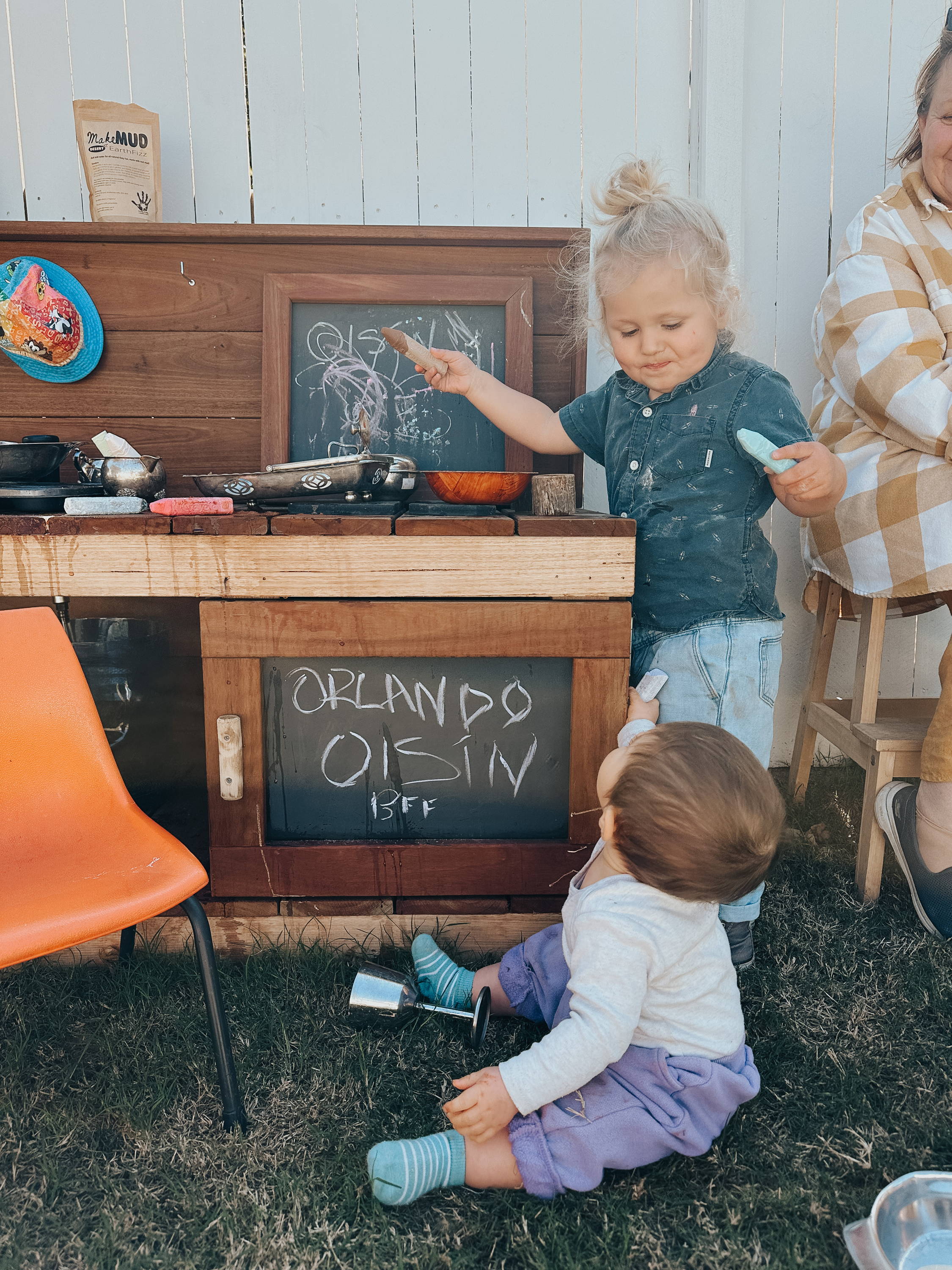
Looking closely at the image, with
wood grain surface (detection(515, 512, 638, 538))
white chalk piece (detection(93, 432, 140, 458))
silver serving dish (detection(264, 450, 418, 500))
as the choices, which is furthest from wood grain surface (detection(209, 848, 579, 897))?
white chalk piece (detection(93, 432, 140, 458))

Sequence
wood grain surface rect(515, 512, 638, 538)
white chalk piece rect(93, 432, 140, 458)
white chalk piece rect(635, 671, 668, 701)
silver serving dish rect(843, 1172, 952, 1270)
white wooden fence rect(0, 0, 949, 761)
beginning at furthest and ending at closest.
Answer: white wooden fence rect(0, 0, 949, 761)
white chalk piece rect(93, 432, 140, 458)
white chalk piece rect(635, 671, 668, 701)
wood grain surface rect(515, 512, 638, 538)
silver serving dish rect(843, 1172, 952, 1270)

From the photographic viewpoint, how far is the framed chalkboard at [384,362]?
6.95ft

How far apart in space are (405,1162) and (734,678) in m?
1.00

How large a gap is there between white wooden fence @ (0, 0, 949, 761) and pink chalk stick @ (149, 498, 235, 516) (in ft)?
3.67

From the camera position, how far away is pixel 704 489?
1653mm

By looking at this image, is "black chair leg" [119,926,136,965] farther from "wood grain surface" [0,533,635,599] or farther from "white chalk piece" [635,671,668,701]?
"white chalk piece" [635,671,668,701]

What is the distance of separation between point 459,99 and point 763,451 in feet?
4.90

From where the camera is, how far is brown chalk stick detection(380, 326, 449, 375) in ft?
5.70

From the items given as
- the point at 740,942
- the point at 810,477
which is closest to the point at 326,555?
the point at 810,477

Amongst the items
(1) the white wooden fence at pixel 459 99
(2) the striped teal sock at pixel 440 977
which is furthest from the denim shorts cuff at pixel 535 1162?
(1) the white wooden fence at pixel 459 99

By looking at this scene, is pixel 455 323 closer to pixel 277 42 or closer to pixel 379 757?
pixel 277 42

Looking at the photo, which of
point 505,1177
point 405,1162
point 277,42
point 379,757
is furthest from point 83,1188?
point 277,42

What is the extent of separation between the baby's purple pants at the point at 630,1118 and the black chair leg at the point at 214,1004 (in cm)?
43

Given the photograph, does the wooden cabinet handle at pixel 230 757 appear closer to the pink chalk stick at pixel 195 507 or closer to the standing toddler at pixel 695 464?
the pink chalk stick at pixel 195 507
